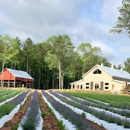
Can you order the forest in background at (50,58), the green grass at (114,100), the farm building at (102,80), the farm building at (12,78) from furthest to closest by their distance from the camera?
the forest in background at (50,58) < the farm building at (12,78) < the farm building at (102,80) < the green grass at (114,100)

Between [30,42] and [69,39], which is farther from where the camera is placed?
[30,42]

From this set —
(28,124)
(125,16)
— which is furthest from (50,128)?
(125,16)

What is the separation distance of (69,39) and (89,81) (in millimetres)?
16841

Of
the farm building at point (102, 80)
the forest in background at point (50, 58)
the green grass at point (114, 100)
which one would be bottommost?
the green grass at point (114, 100)

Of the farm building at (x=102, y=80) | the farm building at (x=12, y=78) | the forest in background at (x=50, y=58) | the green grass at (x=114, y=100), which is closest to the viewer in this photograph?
the green grass at (x=114, y=100)

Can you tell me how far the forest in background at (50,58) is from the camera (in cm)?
6072

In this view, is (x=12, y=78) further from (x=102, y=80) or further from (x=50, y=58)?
(x=102, y=80)

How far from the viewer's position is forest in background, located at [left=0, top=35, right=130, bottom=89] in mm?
60719

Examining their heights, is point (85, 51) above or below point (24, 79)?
above

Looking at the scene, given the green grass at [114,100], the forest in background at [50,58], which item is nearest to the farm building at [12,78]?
the forest in background at [50,58]

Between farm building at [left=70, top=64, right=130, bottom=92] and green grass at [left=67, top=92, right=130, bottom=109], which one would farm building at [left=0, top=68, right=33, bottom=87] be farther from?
green grass at [left=67, top=92, right=130, bottom=109]

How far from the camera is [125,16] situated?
79.7 ft

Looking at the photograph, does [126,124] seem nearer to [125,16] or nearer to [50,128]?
Answer: [50,128]

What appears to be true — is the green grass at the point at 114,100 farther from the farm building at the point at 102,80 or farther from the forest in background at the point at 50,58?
the forest in background at the point at 50,58
